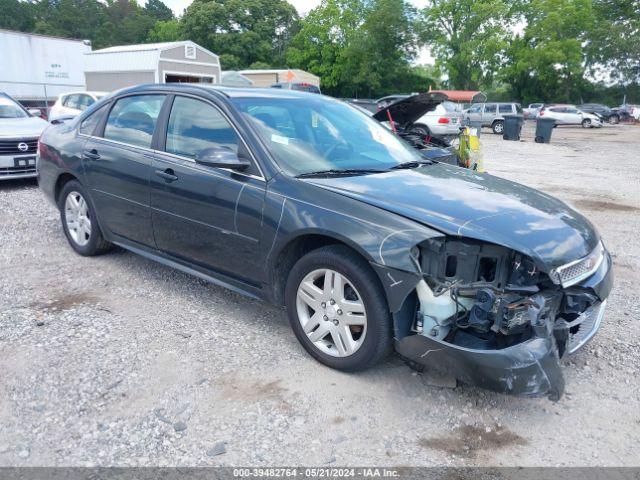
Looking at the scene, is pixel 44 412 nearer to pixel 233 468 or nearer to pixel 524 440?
pixel 233 468

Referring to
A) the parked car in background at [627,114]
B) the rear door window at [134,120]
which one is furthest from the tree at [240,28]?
the rear door window at [134,120]

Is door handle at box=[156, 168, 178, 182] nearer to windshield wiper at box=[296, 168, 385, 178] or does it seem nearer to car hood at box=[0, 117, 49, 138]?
windshield wiper at box=[296, 168, 385, 178]

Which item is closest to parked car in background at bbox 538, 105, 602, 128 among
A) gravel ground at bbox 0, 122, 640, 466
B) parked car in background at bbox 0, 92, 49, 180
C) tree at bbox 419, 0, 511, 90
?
tree at bbox 419, 0, 511, 90

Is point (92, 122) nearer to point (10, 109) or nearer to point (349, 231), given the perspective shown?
point (349, 231)

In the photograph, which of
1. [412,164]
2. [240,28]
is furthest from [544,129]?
[240,28]

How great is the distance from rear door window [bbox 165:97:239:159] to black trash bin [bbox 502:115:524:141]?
21878 mm

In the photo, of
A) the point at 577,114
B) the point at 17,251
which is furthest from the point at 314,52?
the point at 17,251

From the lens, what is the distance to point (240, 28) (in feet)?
203

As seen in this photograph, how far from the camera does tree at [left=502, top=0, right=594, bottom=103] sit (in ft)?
162

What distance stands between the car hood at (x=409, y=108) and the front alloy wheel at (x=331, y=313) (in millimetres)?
4675

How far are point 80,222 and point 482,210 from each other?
12.4ft

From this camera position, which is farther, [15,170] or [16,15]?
[16,15]

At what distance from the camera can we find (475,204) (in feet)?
10.7

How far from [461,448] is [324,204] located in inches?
59.3
